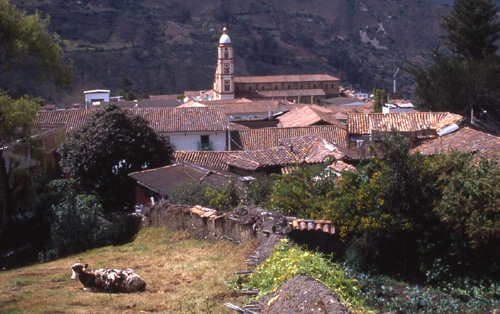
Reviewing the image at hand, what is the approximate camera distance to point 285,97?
88000 mm

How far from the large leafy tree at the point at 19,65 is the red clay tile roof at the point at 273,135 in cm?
1687

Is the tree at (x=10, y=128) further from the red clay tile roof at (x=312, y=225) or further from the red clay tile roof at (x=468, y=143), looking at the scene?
the red clay tile roof at (x=468, y=143)

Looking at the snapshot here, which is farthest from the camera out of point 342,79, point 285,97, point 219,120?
point 342,79

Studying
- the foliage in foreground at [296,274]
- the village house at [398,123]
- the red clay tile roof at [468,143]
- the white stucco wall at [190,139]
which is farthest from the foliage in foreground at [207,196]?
the white stucco wall at [190,139]

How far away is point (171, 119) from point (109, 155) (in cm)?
1429

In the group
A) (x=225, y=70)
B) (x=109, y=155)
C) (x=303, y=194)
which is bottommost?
(x=303, y=194)

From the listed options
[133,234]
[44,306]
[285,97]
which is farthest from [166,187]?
[285,97]

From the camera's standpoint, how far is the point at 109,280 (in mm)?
8430

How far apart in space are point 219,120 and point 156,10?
10049 cm

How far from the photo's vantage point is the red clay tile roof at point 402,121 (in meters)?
27.7

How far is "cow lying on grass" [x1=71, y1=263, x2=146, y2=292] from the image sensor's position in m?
8.40

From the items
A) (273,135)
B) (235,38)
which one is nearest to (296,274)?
(273,135)

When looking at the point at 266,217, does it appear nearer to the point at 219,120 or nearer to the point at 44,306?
the point at 44,306

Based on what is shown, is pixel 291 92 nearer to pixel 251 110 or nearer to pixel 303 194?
pixel 251 110
